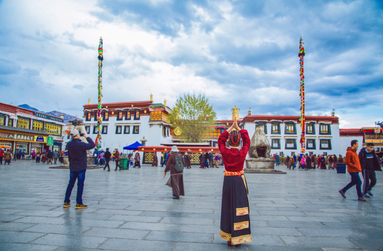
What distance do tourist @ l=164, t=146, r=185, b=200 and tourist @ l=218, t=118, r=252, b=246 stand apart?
348 cm

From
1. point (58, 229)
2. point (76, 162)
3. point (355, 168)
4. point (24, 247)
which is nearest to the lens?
point (24, 247)

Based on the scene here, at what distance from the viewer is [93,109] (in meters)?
45.5

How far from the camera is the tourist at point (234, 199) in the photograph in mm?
3293

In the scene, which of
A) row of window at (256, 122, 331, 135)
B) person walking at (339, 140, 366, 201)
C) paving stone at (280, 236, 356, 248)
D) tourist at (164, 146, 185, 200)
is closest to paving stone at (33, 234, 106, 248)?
paving stone at (280, 236, 356, 248)

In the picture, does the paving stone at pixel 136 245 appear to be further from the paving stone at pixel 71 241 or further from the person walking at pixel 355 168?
the person walking at pixel 355 168

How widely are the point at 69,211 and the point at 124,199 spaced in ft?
5.39

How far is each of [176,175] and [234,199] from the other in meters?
3.93

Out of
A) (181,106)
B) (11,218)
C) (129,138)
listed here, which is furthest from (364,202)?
(129,138)

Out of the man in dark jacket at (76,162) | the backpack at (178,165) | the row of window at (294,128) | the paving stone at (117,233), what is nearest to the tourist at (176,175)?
the backpack at (178,165)

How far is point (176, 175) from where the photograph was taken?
717 centimetres

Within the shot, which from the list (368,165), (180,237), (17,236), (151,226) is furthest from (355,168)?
(17,236)

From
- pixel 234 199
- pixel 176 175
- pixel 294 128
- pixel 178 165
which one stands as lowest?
pixel 176 175

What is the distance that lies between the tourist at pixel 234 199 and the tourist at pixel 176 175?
11.4 ft

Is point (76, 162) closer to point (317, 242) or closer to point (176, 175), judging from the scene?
point (176, 175)
